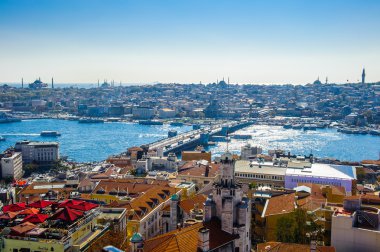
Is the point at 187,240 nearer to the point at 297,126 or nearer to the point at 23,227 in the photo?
the point at 23,227

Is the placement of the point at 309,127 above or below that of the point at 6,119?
above

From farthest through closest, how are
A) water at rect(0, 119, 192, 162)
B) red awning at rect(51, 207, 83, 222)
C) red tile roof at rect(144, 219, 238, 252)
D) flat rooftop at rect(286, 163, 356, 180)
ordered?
water at rect(0, 119, 192, 162) → flat rooftop at rect(286, 163, 356, 180) → red awning at rect(51, 207, 83, 222) → red tile roof at rect(144, 219, 238, 252)

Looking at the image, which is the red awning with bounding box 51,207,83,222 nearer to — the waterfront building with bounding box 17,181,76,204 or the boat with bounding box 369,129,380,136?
the waterfront building with bounding box 17,181,76,204

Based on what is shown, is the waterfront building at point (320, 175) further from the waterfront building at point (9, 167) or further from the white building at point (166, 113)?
the white building at point (166, 113)

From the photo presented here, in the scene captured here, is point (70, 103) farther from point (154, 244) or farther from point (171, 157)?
point (154, 244)

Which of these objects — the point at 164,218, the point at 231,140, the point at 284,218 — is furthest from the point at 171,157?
the point at 231,140

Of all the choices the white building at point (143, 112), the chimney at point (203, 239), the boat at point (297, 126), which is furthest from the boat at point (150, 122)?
the chimney at point (203, 239)

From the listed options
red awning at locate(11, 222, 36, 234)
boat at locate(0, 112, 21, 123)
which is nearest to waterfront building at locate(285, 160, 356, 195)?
red awning at locate(11, 222, 36, 234)

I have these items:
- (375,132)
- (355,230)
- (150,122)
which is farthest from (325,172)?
(150,122)
